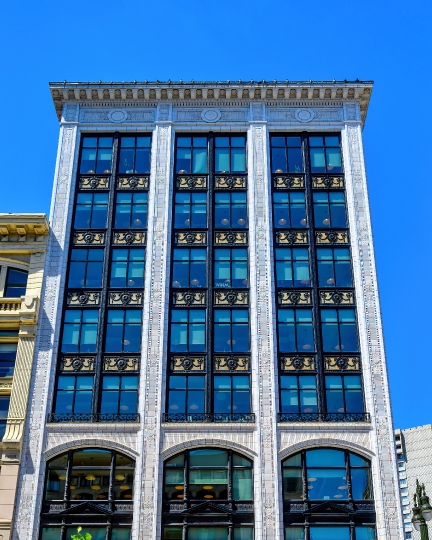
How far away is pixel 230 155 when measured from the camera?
4928 centimetres

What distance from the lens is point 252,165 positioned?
158 ft

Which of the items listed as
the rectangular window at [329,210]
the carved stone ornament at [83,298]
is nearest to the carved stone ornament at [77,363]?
the carved stone ornament at [83,298]

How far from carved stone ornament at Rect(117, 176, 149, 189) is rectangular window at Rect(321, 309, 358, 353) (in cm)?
1396

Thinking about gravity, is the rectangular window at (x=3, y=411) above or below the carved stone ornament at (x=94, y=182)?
below

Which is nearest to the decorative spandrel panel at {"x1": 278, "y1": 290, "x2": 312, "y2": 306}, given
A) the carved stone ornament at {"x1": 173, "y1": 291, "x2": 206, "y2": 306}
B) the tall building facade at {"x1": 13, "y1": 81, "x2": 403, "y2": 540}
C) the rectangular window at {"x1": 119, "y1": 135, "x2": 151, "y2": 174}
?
the tall building facade at {"x1": 13, "y1": 81, "x2": 403, "y2": 540}

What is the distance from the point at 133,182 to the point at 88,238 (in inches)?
190

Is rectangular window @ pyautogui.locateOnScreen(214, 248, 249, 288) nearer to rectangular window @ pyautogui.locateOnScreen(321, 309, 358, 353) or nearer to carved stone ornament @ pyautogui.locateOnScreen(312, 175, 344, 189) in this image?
rectangular window @ pyautogui.locateOnScreen(321, 309, 358, 353)

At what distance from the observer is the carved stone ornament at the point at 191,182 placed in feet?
158

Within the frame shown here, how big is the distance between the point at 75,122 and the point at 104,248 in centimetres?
973

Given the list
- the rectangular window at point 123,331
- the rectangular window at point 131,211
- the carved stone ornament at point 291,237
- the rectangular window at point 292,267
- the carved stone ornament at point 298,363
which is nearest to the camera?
the carved stone ornament at point 298,363

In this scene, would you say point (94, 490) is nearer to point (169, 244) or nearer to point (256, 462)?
point (256, 462)

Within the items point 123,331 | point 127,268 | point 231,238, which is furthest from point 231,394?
point 127,268

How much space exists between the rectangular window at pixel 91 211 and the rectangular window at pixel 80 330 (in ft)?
19.6

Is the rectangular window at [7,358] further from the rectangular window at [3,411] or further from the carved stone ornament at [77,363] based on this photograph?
the carved stone ornament at [77,363]
